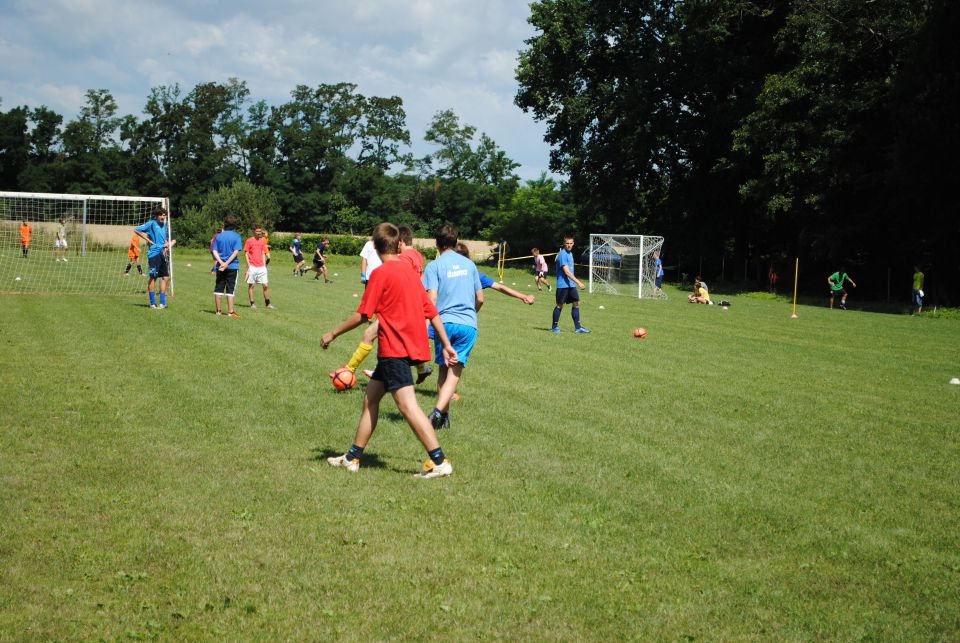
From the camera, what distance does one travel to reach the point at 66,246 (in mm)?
Result: 39875

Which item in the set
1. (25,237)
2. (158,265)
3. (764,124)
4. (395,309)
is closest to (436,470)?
(395,309)

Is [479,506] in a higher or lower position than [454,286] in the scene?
lower

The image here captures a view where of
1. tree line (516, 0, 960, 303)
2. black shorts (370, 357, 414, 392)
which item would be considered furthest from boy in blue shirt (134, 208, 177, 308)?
tree line (516, 0, 960, 303)

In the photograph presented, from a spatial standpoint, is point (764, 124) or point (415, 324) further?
point (764, 124)

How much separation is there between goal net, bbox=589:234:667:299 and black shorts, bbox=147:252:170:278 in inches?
812

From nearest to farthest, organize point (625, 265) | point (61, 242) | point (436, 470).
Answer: point (436, 470) → point (625, 265) → point (61, 242)

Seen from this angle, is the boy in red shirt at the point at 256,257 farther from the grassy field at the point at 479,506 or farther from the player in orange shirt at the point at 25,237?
the player in orange shirt at the point at 25,237

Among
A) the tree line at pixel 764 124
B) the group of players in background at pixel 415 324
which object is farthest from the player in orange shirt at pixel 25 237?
the group of players in background at pixel 415 324

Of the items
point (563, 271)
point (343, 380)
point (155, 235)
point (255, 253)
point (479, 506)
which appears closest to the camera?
point (479, 506)

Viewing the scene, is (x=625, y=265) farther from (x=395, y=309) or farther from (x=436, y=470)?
(x=395, y=309)

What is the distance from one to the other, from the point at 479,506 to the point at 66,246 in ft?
129

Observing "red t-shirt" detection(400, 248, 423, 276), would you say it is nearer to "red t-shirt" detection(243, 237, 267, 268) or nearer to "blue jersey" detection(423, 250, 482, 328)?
"blue jersey" detection(423, 250, 482, 328)

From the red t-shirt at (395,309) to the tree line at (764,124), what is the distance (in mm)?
27681

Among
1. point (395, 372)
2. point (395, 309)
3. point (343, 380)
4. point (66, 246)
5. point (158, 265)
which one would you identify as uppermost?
point (66, 246)
